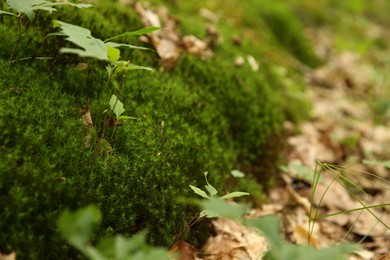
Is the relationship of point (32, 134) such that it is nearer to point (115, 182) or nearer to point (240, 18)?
point (115, 182)

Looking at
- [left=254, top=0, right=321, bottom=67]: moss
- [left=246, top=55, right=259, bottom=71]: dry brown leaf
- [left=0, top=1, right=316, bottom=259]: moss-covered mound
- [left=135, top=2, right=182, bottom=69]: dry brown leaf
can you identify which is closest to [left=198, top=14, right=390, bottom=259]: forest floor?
[left=254, top=0, right=321, bottom=67]: moss

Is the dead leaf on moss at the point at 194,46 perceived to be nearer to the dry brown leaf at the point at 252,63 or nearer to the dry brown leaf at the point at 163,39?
the dry brown leaf at the point at 163,39

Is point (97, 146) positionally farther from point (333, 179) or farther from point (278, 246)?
point (333, 179)

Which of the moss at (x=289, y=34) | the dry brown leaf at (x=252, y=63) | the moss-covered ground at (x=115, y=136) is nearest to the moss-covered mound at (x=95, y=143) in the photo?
the moss-covered ground at (x=115, y=136)

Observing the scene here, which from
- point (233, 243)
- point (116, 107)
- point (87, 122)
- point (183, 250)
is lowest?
point (233, 243)

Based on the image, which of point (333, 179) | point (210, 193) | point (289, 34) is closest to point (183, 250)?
point (210, 193)

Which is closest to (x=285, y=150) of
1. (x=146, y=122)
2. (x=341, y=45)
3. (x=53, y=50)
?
(x=146, y=122)

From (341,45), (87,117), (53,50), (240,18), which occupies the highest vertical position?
(53,50)
